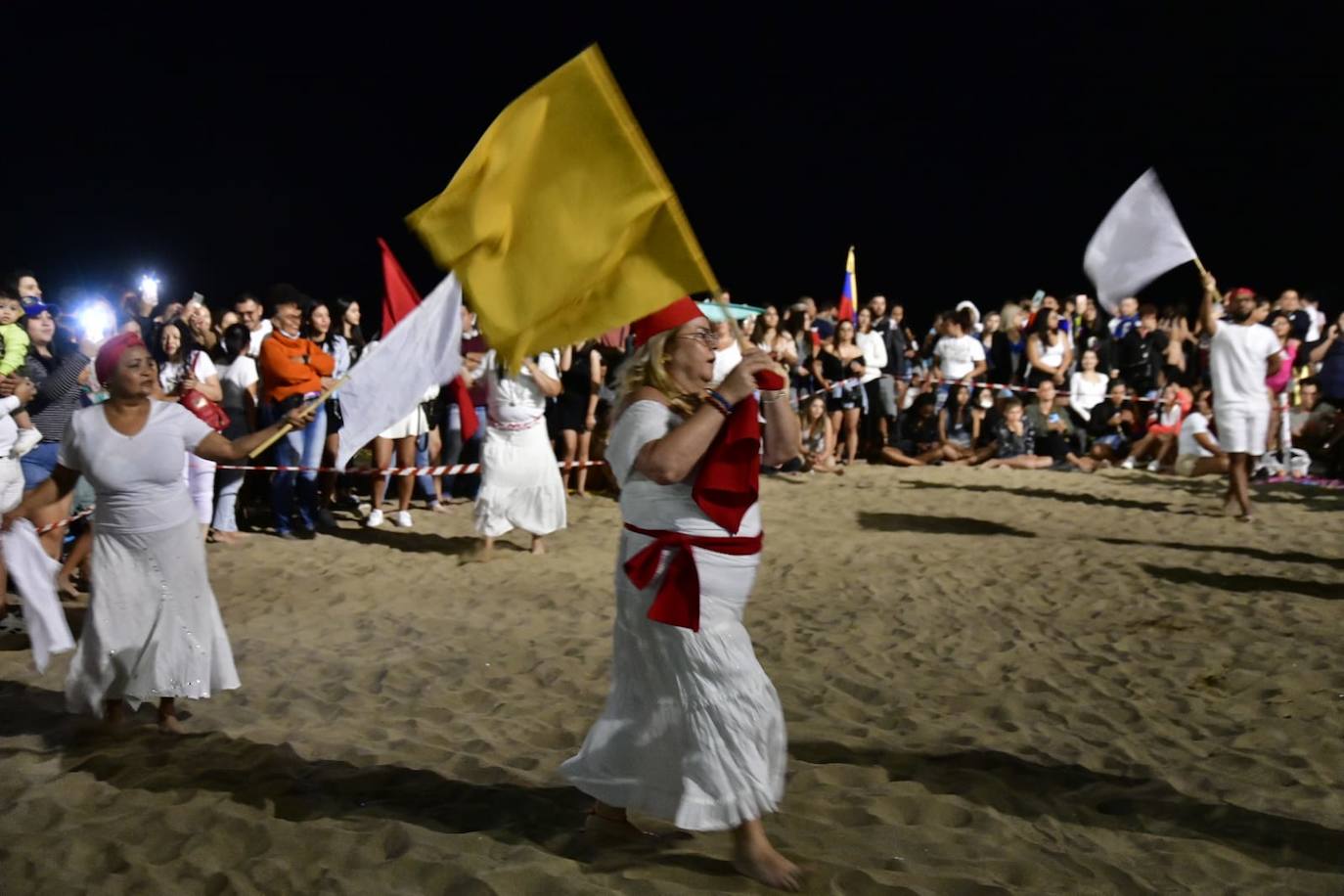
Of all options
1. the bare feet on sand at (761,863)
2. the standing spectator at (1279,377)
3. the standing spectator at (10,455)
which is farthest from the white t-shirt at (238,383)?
the standing spectator at (1279,377)

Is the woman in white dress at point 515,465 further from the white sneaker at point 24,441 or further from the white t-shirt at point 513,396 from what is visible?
the white sneaker at point 24,441

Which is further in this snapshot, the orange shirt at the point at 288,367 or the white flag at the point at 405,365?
the orange shirt at the point at 288,367

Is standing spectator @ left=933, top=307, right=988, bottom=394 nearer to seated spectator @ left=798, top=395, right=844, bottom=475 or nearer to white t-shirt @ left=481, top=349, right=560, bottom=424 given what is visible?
seated spectator @ left=798, top=395, right=844, bottom=475

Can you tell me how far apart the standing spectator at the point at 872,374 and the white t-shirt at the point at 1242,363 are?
5282 mm

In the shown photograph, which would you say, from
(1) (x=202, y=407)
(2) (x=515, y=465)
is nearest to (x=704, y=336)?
(2) (x=515, y=465)

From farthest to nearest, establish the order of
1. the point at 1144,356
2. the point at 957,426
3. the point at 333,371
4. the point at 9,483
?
the point at 957,426
the point at 1144,356
the point at 333,371
the point at 9,483

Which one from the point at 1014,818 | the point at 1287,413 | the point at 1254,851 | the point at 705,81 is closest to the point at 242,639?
the point at 1014,818

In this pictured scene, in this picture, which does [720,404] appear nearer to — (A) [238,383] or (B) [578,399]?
(A) [238,383]

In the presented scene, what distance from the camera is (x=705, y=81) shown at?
28516 millimetres

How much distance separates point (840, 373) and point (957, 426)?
232 centimetres

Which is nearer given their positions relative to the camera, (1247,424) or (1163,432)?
(1247,424)

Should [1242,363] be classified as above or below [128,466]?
above

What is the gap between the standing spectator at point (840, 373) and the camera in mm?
14727

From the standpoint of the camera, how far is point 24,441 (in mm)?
7207
